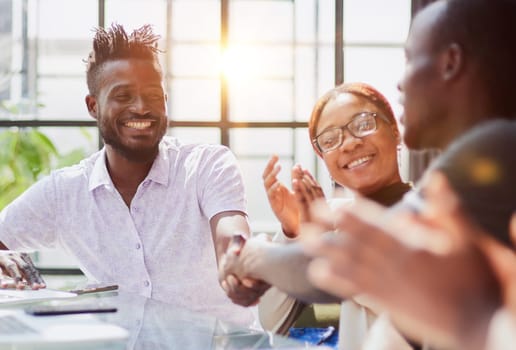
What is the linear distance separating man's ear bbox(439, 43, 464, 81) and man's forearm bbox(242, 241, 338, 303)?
1.07 ft

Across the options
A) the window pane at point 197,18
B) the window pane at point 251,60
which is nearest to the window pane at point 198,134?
the window pane at point 251,60

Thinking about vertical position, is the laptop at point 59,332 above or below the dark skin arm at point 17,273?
above

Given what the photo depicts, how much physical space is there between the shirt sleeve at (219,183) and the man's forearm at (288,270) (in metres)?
0.97

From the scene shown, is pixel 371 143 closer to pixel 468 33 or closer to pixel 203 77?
pixel 468 33

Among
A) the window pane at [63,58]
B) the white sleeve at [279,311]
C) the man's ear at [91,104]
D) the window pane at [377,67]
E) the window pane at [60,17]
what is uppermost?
the window pane at [60,17]

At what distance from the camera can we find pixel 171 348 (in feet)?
4.07

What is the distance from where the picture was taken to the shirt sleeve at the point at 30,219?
2273 millimetres

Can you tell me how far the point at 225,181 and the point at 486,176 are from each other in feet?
4.76

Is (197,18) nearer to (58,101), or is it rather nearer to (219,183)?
(58,101)

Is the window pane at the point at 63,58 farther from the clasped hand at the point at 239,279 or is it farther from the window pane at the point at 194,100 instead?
the clasped hand at the point at 239,279

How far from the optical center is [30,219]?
2.28m

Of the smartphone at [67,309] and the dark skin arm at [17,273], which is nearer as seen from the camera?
the smartphone at [67,309]

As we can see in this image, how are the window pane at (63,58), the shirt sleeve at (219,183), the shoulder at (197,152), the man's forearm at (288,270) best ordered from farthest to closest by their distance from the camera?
the window pane at (63,58) → the shoulder at (197,152) → the shirt sleeve at (219,183) → the man's forearm at (288,270)

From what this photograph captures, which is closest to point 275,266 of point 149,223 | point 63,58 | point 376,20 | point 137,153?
point 149,223
